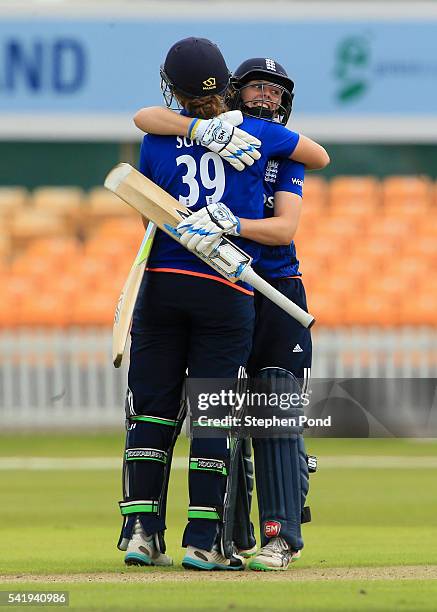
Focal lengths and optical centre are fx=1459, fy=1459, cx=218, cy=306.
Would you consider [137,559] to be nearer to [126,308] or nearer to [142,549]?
[142,549]

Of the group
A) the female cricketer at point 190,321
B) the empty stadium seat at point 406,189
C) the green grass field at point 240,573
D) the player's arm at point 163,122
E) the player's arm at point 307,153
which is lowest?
the green grass field at point 240,573

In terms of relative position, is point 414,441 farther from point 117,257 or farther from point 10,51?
point 10,51

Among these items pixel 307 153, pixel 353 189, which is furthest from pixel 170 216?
pixel 353 189

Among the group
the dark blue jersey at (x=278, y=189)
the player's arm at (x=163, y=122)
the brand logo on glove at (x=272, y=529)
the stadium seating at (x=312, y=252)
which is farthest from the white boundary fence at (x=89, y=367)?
the player's arm at (x=163, y=122)

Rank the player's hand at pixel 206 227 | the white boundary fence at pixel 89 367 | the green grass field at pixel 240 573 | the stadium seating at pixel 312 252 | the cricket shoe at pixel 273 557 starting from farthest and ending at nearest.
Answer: the stadium seating at pixel 312 252 < the white boundary fence at pixel 89 367 < the cricket shoe at pixel 273 557 < the player's hand at pixel 206 227 < the green grass field at pixel 240 573

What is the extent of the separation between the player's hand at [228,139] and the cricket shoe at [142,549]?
1.62 meters

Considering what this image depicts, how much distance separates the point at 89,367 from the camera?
15.8m

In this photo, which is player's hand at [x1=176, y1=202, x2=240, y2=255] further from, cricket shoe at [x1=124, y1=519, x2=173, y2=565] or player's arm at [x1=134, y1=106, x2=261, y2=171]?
cricket shoe at [x1=124, y1=519, x2=173, y2=565]

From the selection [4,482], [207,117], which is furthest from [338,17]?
[207,117]

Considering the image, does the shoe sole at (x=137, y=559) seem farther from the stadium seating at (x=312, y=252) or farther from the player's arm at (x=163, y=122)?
the stadium seating at (x=312, y=252)

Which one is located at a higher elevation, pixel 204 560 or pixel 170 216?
pixel 170 216

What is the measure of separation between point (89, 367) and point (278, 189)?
9570mm

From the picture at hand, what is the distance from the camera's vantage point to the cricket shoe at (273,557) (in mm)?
6258

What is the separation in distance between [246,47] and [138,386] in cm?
1241
